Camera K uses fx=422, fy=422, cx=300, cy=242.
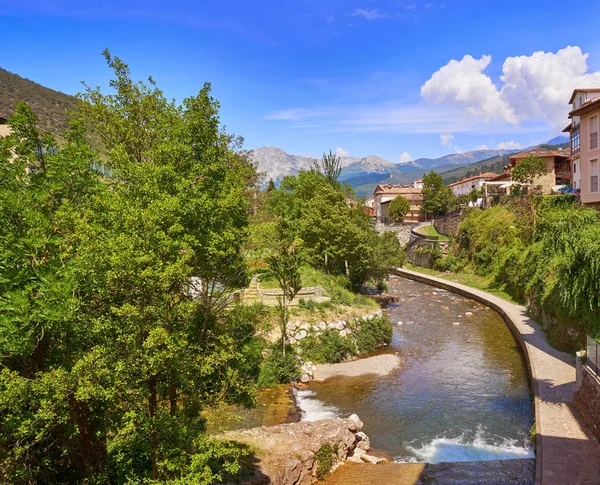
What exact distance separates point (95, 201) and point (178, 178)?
1819 millimetres

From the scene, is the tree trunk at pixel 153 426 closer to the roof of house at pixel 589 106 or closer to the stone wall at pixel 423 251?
the roof of house at pixel 589 106

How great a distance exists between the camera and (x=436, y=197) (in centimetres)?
7731

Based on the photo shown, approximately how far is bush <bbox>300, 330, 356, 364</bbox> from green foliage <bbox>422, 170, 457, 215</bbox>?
188 feet

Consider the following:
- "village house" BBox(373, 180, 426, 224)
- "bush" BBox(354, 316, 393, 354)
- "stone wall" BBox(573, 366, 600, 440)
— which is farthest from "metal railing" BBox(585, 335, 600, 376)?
"village house" BBox(373, 180, 426, 224)

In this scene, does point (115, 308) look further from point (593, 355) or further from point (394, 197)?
point (394, 197)

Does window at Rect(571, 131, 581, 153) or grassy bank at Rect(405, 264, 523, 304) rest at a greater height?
window at Rect(571, 131, 581, 153)

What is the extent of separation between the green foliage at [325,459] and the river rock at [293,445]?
111mm

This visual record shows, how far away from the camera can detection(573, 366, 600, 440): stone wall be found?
14.6 meters

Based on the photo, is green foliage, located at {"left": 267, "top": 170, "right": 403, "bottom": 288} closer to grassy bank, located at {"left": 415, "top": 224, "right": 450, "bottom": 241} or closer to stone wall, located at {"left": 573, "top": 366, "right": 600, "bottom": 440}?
stone wall, located at {"left": 573, "top": 366, "right": 600, "bottom": 440}

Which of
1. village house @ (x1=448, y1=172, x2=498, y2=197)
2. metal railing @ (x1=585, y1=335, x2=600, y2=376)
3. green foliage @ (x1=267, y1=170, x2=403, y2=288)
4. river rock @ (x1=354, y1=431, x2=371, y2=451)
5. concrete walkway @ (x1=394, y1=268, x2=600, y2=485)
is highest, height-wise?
village house @ (x1=448, y1=172, x2=498, y2=197)

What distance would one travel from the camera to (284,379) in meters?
22.8

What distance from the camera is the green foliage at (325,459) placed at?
1448 cm

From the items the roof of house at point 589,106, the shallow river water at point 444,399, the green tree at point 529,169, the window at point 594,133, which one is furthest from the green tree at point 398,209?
the window at point 594,133

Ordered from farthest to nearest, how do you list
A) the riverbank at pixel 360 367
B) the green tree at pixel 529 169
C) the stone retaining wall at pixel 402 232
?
the stone retaining wall at pixel 402 232 → the green tree at pixel 529 169 → the riverbank at pixel 360 367
